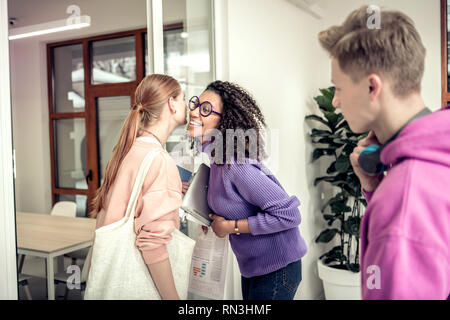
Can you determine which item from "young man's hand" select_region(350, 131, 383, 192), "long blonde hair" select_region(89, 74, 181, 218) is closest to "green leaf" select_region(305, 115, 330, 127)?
"long blonde hair" select_region(89, 74, 181, 218)

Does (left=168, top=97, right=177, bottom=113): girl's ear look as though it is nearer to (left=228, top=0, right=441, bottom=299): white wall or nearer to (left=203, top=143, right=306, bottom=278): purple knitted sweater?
(left=203, top=143, right=306, bottom=278): purple knitted sweater

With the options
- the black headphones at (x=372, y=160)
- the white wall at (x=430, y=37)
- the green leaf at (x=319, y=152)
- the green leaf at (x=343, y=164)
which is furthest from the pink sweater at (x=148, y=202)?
the white wall at (x=430, y=37)

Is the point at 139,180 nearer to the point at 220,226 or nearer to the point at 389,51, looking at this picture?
the point at 220,226

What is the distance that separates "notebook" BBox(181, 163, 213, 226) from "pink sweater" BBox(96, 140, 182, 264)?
236mm

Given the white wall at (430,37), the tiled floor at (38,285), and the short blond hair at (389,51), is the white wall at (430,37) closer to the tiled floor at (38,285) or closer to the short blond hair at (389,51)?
the short blond hair at (389,51)

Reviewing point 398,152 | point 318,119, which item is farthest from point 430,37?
point 398,152

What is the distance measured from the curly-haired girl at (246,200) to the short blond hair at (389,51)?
2.38 feet

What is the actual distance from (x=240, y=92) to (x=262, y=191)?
413mm

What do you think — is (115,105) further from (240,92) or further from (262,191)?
(262,191)

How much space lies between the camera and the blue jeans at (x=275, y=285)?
148cm

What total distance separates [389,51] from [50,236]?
1109 mm

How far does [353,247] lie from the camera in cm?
346

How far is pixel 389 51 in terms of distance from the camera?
0.71 m
